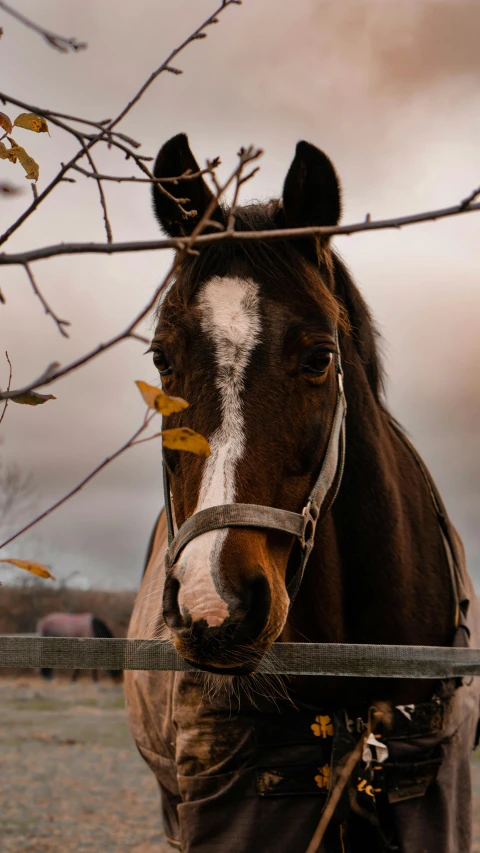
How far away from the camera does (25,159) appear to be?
1.53m

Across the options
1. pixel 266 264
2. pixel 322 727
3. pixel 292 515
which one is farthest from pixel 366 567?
pixel 266 264

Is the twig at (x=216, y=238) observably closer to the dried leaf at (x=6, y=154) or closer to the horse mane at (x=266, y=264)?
the dried leaf at (x=6, y=154)

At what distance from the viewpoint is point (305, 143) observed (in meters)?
2.46

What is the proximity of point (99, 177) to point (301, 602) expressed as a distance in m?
1.50

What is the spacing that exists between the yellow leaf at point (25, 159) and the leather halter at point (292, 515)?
806 mm

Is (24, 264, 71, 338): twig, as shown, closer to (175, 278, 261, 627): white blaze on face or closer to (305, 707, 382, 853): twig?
(175, 278, 261, 627): white blaze on face

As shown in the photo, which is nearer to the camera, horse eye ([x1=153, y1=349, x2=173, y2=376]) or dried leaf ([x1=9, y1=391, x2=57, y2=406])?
dried leaf ([x1=9, y1=391, x2=57, y2=406])

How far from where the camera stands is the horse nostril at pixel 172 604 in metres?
1.81

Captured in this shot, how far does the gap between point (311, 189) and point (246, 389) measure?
2.61 feet

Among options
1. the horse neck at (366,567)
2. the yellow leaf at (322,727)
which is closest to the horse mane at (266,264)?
the horse neck at (366,567)

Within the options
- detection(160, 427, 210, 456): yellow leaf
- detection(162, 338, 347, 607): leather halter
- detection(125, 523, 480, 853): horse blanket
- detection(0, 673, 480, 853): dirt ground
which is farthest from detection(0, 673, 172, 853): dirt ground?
detection(160, 427, 210, 456): yellow leaf

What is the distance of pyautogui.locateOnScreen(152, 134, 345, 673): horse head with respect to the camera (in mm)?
1796

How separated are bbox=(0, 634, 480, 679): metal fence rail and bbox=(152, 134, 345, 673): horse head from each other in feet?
0.75

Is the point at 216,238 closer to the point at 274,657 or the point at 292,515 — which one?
the point at 292,515
